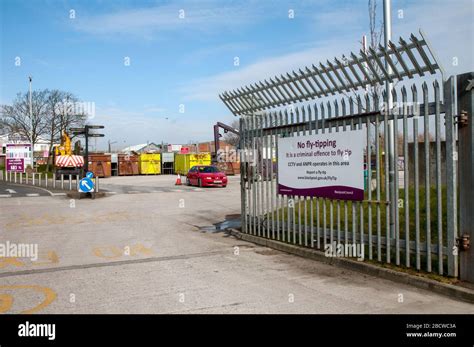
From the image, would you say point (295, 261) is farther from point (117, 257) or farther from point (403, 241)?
point (117, 257)

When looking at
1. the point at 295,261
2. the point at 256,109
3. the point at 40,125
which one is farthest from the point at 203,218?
the point at 40,125

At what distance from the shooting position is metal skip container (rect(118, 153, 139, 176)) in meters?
53.8

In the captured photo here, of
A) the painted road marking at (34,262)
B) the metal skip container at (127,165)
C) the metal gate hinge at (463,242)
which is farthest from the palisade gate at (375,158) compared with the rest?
the metal skip container at (127,165)

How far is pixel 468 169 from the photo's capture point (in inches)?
234

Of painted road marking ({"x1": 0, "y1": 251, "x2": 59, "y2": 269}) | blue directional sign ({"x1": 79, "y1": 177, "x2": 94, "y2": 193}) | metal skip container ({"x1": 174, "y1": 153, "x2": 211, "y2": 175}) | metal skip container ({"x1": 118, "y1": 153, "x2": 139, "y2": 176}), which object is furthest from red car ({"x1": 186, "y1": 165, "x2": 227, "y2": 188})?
metal skip container ({"x1": 118, "y1": 153, "x2": 139, "y2": 176})

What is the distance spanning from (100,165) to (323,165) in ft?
146

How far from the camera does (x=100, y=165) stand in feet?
162

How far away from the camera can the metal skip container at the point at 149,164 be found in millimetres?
55281

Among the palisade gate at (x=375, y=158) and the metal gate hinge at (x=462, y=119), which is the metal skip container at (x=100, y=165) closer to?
the palisade gate at (x=375, y=158)

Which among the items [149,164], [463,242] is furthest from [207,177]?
[149,164]

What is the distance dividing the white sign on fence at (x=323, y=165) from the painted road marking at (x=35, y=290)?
4672 mm

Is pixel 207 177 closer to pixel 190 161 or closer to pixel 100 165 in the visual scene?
pixel 190 161
